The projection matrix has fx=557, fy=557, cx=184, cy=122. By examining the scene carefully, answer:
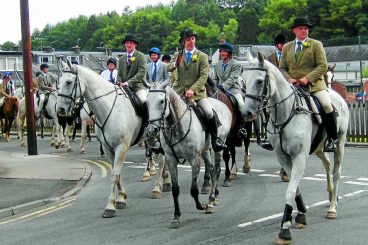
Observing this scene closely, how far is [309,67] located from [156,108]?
8.50 ft

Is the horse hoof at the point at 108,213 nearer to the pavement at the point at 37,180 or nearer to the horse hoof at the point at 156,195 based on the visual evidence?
the horse hoof at the point at 156,195

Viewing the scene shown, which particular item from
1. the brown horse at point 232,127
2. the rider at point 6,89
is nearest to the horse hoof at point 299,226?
the brown horse at point 232,127

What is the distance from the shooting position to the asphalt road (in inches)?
325

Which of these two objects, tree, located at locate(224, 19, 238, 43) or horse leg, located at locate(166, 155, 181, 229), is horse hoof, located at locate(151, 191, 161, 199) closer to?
horse leg, located at locate(166, 155, 181, 229)

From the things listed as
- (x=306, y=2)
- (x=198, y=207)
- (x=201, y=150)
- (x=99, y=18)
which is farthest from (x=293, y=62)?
(x=99, y=18)

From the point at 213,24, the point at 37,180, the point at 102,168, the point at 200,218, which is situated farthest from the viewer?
the point at 213,24

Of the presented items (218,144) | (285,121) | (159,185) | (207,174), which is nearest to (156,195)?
(159,185)

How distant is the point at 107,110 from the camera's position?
10555mm

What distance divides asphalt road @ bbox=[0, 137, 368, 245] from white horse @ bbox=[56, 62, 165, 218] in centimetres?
73

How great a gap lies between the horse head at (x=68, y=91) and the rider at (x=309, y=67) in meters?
3.74

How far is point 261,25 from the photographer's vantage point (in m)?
113

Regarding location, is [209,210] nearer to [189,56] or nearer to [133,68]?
[189,56]

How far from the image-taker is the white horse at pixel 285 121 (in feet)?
25.9

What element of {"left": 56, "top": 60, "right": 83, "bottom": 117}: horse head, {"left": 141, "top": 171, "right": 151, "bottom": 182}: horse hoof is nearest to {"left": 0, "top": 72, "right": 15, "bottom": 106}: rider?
{"left": 141, "top": 171, "right": 151, "bottom": 182}: horse hoof
